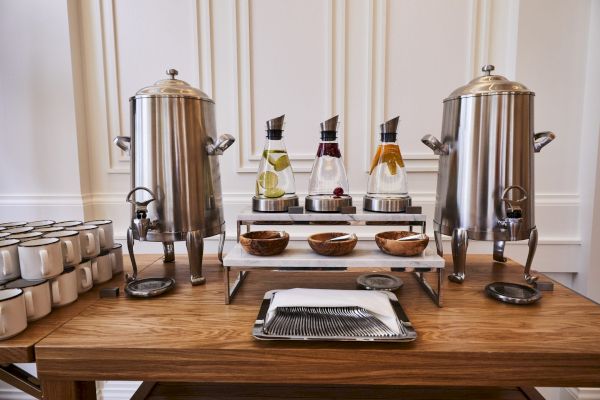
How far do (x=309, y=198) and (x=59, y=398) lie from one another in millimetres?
595

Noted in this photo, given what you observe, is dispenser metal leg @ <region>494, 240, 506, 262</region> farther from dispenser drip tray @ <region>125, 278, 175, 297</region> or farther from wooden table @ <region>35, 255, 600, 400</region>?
dispenser drip tray @ <region>125, 278, 175, 297</region>

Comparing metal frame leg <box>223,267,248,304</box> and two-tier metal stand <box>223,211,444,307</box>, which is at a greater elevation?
two-tier metal stand <box>223,211,444,307</box>

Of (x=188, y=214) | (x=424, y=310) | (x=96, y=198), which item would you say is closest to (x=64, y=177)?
(x=96, y=198)

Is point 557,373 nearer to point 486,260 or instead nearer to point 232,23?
point 486,260

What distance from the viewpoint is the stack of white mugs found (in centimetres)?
64

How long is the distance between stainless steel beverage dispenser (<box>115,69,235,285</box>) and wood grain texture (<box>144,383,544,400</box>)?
→ 0.98ft

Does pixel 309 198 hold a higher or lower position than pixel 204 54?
lower

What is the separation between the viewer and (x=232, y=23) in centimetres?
134

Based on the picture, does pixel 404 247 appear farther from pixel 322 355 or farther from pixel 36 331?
pixel 36 331

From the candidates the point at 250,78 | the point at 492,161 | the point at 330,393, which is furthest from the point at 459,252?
the point at 250,78

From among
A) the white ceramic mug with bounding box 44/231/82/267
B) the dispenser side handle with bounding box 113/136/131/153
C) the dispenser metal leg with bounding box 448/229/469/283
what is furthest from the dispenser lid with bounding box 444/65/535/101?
the white ceramic mug with bounding box 44/231/82/267

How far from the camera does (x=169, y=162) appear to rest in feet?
2.75

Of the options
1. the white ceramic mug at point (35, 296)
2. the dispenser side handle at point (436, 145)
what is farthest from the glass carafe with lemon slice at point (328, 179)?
the white ceramic mug at point (35, 296)

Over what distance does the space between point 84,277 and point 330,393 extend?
62cm
